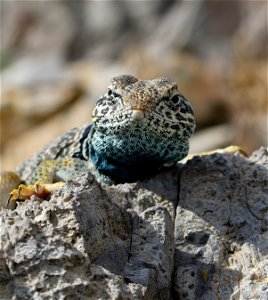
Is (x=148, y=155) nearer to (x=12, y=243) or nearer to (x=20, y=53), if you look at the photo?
(x=12, y=243)

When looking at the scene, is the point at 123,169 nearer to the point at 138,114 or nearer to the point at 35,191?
the point at 138,114

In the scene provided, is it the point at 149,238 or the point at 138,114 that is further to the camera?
the point at 138,114

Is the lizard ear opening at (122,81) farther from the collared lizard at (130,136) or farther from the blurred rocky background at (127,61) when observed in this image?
the blurred rocky background at (127,61)

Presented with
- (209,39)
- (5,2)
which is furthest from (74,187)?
(5,2)

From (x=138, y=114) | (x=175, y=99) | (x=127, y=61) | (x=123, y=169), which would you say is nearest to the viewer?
(x=138, y=114)

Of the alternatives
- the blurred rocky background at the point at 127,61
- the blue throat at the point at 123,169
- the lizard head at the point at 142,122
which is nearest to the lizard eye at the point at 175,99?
→ the lizard head at the point at 142,122

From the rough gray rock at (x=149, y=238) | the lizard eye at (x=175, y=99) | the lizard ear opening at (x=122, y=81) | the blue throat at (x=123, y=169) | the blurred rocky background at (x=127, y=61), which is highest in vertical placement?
the blurred rocky background at (x=127, y=61)

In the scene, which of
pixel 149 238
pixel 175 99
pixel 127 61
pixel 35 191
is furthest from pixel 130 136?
pixel 127 61
